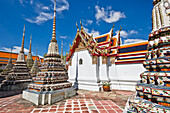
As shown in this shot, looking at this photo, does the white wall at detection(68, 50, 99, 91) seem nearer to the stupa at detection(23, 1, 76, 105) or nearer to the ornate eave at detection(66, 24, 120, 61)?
the ornate eave at detection(66, 24, 120, 61)

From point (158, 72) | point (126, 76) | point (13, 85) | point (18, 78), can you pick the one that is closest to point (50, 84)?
point (158, 72)

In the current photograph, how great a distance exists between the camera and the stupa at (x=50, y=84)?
15.8ft

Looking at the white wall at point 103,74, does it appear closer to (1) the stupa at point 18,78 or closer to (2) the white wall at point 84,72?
(2) the white wall at point 84,72

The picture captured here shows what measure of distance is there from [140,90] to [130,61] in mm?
7501

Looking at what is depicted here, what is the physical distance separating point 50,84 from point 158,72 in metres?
5.22

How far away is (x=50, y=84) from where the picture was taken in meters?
5.37

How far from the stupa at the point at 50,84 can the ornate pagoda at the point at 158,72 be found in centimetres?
420

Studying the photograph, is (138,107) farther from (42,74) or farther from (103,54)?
(103,54)

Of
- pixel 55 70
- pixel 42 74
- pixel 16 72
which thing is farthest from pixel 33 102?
pixel 16 72

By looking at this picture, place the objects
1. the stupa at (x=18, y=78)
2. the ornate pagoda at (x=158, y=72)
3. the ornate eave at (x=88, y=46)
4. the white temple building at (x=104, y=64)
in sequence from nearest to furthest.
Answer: the ornate pagoda at (x=158, y=72) < the stupa at (x=18, y=78) < the white temple building at (x=104, y=64) < the ornate eave at (x=88, y=46)

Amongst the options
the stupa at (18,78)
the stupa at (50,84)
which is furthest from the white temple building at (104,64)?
the stupa at (18,78)

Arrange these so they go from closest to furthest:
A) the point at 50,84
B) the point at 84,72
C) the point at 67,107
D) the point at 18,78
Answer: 1. the point at 67,107
2. the point at 50,84
3. the point at 18,78
4. the point at 84,72

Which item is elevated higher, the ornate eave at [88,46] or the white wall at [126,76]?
the ornate eave at [88,46]

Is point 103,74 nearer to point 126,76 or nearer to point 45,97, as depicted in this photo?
point 126,76
